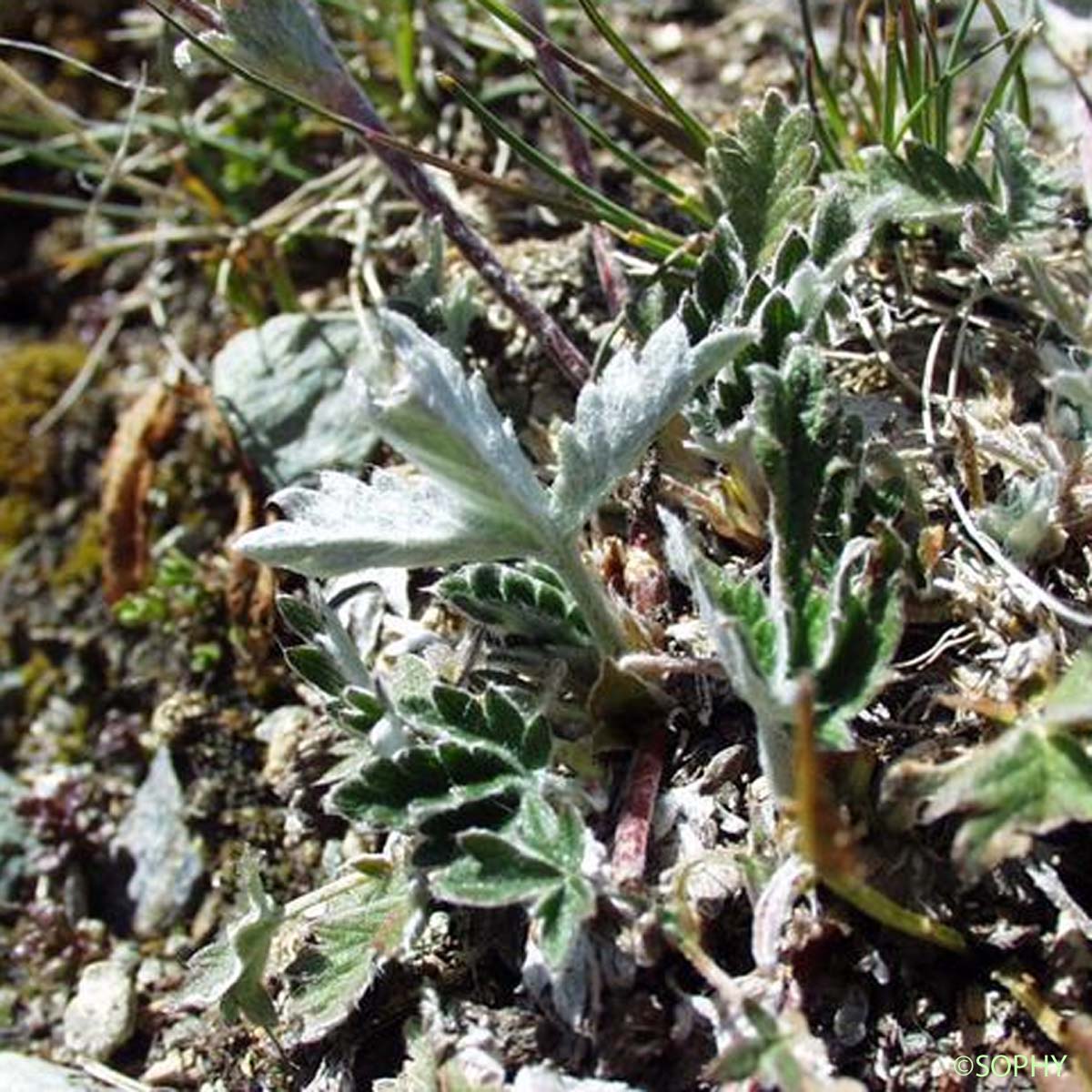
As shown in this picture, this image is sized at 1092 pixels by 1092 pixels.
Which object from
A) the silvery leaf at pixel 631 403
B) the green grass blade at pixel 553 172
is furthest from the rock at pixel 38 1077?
the green grass blade at pixel 553 172

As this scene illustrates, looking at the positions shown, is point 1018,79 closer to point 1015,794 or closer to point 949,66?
point 949,66

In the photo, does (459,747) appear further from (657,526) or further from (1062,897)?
(1062,897)

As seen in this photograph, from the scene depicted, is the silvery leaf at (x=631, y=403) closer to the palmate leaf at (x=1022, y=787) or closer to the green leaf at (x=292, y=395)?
the palmate leaf at (x=1022, y=787)

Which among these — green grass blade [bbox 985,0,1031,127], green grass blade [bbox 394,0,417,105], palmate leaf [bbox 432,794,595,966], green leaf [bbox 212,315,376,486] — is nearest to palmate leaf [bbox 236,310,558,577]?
palmate leaf [bbox 432,794,595,966]

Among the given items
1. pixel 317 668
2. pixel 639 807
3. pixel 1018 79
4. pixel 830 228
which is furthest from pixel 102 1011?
pixel 1018 79

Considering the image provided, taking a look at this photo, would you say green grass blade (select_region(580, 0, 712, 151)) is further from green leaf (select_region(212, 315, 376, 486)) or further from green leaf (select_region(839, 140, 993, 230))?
green leaf (select_region(212, 315, 376, 486))
